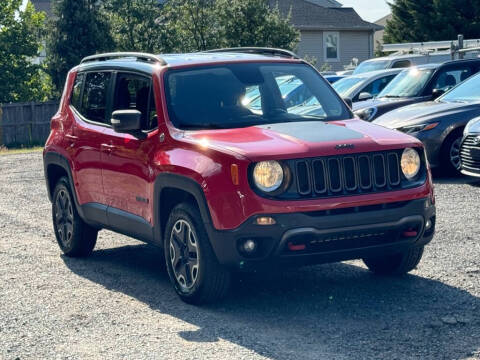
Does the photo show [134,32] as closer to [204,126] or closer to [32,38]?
[32,38]

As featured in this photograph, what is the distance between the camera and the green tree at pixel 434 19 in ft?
155

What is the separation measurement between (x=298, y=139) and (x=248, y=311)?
4.19 feet

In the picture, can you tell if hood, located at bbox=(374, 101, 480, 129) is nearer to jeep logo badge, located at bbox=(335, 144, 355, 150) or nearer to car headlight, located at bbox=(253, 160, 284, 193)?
jeep logo badge, located at bbox=(335, 144, 355, 150)

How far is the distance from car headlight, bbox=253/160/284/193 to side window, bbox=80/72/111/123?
2514 millimetres

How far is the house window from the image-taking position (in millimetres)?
56125

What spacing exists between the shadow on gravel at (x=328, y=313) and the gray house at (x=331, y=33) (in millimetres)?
47336

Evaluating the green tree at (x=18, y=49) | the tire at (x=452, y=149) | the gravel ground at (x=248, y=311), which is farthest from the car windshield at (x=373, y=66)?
the green tree at (x=18, y=49)

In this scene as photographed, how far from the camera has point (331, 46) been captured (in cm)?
5638

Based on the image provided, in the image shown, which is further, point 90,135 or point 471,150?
point 471,150

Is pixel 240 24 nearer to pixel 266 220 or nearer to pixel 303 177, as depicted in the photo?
pixel 303 177

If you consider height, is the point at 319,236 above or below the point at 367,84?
below

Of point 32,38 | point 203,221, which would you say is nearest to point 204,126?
point 203,221

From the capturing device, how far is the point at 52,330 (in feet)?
21.8

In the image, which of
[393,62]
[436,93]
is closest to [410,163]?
[436,93]
